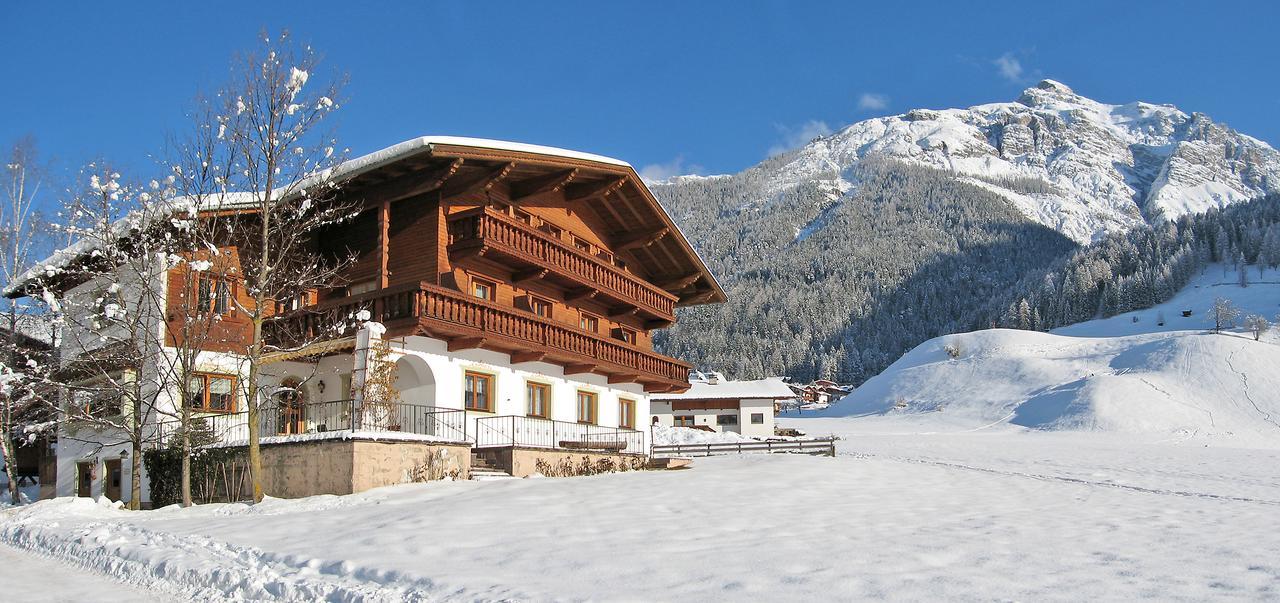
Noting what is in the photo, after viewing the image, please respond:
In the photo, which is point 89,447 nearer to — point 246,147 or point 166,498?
point 166,498

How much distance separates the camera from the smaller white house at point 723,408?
2648 inches

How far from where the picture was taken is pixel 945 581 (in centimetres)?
916

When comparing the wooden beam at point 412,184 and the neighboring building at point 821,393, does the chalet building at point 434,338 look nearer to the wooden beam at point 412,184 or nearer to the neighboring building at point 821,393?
the wooden beam at point 412,184

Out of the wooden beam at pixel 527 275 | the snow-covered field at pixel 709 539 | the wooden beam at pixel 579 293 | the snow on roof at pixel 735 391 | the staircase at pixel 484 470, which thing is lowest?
the snow-covered field at pixel 709 539

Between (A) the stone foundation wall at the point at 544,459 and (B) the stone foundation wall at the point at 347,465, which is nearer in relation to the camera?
(B) the stone foundation wall at the point at 347,465

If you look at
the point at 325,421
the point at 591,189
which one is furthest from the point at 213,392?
the point at 591,189

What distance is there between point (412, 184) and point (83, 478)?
1242 centimetres

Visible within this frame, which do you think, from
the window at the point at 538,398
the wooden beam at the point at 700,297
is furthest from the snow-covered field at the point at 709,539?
the wooden beam at the point at 700,297

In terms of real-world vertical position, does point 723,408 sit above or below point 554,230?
below

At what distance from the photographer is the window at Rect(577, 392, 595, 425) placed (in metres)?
31.7

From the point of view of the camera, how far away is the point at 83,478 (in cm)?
2622

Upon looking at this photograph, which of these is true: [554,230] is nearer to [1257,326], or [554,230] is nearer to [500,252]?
[500,252]

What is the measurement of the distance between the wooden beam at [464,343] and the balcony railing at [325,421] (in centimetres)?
164

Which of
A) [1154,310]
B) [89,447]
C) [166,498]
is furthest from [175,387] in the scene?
[1154,310]
